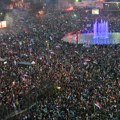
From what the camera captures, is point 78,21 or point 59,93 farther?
point 78,21

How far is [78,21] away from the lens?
6569 centimetres

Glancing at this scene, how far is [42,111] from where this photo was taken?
19250 millimetres

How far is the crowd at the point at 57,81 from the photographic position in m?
19.6

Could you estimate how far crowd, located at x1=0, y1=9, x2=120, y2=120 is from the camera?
773 inches

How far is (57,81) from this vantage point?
998 inches

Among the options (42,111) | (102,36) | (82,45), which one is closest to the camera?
(42,111)

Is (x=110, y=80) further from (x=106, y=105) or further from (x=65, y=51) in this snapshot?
(x=65, y=51)

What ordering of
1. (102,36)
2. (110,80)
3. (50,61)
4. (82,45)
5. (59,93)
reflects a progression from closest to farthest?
1. (59,93)
2. (110,80)
3. (50,61)
4. (82,45)
5. (102,36)

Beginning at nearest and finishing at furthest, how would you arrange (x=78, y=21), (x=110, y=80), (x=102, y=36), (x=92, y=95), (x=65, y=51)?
(x=92, y=95) → (x=110, y=80) → (x=65, y=51) → (x=102, y=36) → (x=78, y=21)

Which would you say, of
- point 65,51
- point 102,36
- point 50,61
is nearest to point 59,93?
point 50,61

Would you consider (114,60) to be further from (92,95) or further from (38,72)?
(92,95)

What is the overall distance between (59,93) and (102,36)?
32.1 m

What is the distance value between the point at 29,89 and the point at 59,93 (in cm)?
200

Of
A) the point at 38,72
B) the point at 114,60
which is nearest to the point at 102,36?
the point at 114,60
